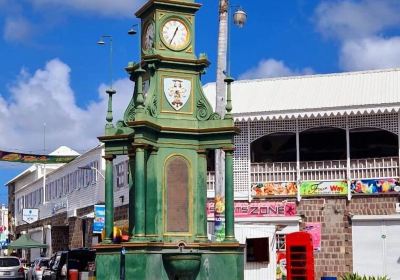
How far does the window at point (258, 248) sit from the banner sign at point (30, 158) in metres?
22.3

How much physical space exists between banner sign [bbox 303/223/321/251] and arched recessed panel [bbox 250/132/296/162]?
134 inches

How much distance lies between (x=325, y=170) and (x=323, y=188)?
0.72 metres

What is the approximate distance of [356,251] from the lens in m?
30.0

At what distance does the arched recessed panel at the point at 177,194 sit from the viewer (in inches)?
620

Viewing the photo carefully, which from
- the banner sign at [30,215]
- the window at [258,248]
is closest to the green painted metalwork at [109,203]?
the window at [258,248]

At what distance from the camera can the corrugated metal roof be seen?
29766 mm

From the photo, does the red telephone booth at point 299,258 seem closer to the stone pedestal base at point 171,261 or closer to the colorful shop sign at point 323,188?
the stone pedestal base at point 171,261

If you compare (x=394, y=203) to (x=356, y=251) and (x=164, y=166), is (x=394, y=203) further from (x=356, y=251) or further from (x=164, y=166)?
(x=164, y=166)

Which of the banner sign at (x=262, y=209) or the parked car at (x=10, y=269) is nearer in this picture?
the banner sign at (x=262, y=209)

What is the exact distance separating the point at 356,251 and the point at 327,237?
123 centimetres

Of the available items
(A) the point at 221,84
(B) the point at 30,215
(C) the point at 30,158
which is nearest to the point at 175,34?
(A) the point at 221,84

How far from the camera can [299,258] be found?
20016 mm

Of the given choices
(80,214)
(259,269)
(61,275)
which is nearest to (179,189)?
(61,275)

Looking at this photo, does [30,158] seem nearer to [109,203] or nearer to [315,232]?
[315,232]
